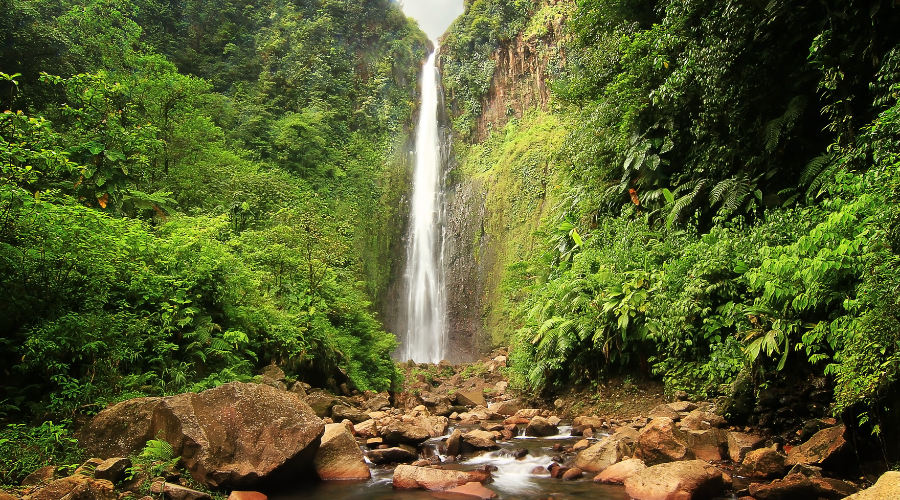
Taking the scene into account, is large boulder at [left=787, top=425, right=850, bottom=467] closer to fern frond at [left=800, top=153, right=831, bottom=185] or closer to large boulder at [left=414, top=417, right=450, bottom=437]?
fern frond at [left=800, top=153, right=831, bottom=185]

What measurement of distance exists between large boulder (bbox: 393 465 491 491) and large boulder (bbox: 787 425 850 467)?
10.8 feet

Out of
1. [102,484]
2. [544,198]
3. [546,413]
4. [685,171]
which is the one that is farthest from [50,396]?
[544,198]

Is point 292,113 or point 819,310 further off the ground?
point 292,113

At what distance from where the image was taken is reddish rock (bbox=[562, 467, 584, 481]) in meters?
5.71

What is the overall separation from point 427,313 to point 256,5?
2516 cm

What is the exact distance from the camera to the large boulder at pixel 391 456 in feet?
21.4

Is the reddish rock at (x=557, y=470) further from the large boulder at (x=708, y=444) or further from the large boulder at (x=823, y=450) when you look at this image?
the large boulder at (x=823, y=450)

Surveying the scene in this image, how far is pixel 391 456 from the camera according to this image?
6.54 m

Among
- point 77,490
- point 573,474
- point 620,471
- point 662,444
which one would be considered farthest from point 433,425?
point 77,490

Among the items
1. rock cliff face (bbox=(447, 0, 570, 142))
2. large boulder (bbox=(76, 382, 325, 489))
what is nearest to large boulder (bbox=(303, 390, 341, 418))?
large boulder (bbox=(76, 382, 325, 489))

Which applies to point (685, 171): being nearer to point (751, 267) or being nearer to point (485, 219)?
point (751, 267)

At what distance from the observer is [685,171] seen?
34.2 feet

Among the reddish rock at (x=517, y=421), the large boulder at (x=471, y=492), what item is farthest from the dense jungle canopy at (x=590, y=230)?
the large boulder at (x=471, y=492)

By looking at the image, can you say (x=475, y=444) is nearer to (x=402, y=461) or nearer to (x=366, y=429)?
(x=402, y=461)
